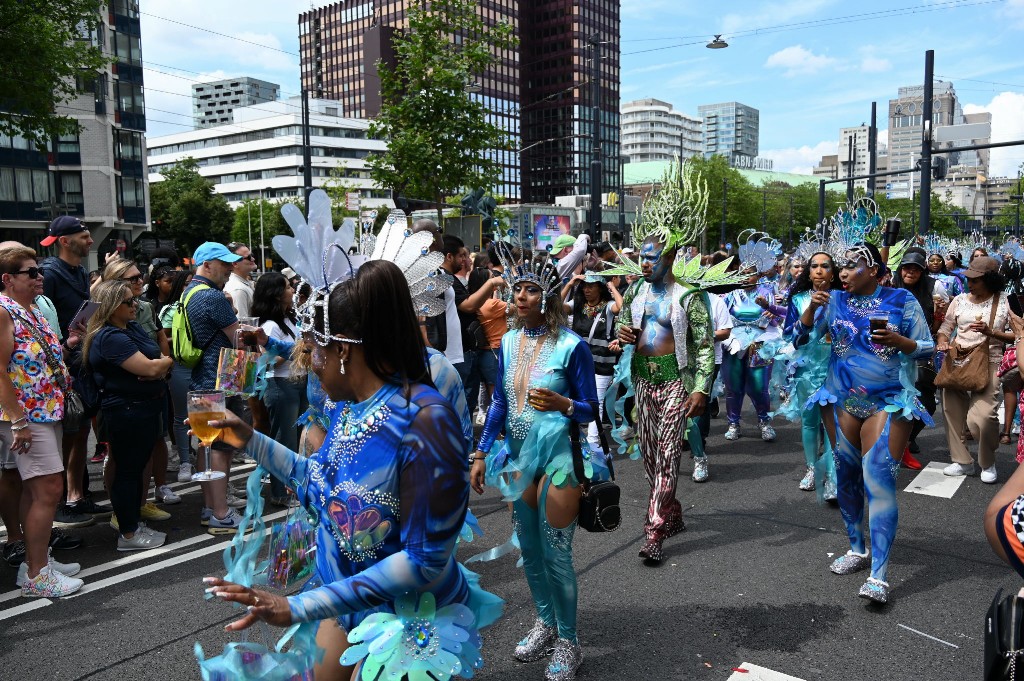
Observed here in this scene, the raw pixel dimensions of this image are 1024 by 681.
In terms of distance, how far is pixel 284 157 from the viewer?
98.8 m

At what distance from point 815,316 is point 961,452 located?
9.08 ft

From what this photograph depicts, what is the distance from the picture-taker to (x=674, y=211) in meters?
5.57

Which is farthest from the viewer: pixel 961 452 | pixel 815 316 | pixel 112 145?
pixel 112 145

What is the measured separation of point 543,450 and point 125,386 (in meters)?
3.14

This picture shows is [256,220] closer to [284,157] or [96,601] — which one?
[284,157]

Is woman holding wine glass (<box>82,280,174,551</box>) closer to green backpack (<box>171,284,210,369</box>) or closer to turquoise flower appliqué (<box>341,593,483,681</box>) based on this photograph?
green backpack (<box>171,284,210,369</box>)

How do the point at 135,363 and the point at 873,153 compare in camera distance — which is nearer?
the point at 135,363

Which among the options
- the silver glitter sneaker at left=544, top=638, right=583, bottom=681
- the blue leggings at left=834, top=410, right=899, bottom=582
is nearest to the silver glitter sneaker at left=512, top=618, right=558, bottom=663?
the silver glitter sneaker at left=544, top=638, right=583, bottom=681

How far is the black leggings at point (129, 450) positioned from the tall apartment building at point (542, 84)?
10602cm

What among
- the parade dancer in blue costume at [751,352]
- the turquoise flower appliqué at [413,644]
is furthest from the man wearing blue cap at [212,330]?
the parade dancer in blue costume at [751,352]

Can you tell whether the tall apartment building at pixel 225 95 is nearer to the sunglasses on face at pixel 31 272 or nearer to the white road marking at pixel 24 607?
the sunglasses on face at pixel 31 272

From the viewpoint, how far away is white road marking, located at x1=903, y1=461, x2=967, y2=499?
6.52 meters

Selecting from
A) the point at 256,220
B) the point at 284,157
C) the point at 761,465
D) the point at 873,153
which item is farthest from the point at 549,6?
the point at 761,465

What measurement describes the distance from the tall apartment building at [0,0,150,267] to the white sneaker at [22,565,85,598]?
1448 inches
